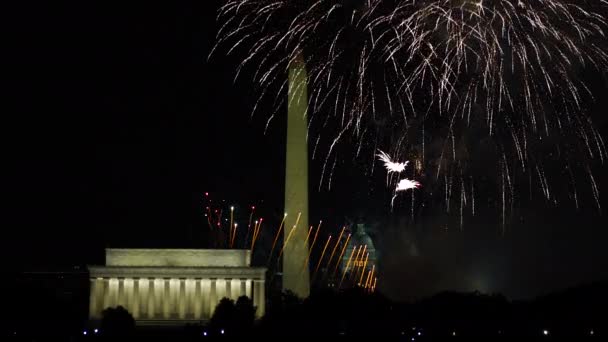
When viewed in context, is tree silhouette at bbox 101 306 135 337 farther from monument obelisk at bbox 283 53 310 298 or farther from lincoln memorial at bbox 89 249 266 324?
lincoln memorial at bbox 89 249 266 324

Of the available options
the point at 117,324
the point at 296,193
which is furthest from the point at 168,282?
the point at 117,324

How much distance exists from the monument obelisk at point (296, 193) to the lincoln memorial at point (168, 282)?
42.1ft

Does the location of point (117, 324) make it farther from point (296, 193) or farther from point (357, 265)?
point (357, 265)

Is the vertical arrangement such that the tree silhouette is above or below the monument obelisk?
below

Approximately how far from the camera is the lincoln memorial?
10194cm

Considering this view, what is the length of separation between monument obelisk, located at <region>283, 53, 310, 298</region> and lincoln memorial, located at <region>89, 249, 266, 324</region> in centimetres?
1284

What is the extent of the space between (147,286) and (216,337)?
133ft

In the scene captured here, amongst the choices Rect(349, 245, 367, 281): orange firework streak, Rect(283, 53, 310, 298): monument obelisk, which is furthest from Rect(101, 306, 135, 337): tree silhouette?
Rect(349, 245, 367, 281): orange firework streak

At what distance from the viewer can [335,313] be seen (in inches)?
2874

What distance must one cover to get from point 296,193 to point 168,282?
2317 centimetres

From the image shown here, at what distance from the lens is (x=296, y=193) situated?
3413 inches

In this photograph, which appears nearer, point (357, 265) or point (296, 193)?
point (296, 193)

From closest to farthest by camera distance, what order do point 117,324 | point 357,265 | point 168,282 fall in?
1. point 117,324
2. point 168,282
3. point 357,265

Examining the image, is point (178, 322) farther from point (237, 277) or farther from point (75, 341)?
point (75, 341)
